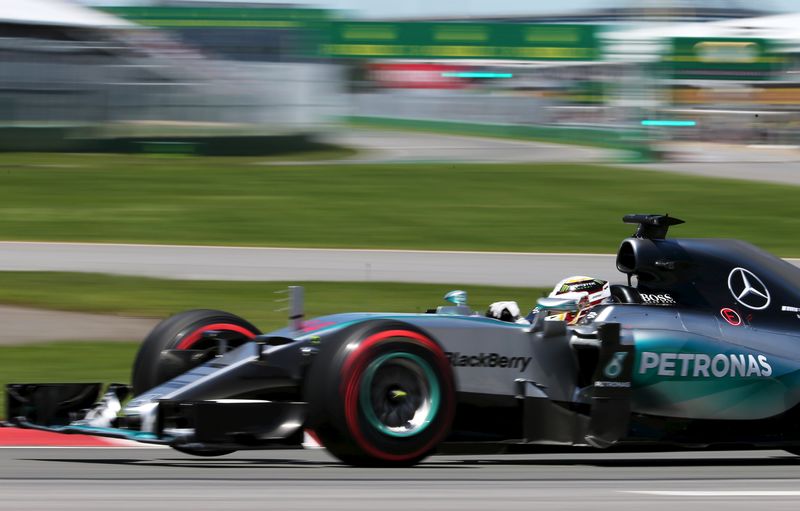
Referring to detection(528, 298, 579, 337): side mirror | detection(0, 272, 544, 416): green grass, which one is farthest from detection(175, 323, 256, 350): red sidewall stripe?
detection(0, 272, 544, 416): green grass

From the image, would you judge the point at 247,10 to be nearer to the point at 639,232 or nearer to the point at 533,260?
the point at 533,260

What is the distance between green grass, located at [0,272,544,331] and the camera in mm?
14320

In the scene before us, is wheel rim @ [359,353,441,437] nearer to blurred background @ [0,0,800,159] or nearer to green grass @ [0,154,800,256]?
green grass @ [0,154,800,256]

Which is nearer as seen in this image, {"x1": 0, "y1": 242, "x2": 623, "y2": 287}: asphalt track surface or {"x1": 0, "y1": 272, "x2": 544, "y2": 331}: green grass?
{"x1": 0, "y1": 272, "x2": 544, "y2": 331}: green grass

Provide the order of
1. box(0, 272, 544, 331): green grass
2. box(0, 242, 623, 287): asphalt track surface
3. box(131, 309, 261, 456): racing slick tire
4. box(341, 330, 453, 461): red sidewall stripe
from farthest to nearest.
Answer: box(0, 242, 623, 287): asphalt track surface, box(0, 272, 544, 331): green grass, box(131, 309, 261, 456): racing slick tire, box(341, 330, 453, 461): red sidewall stripe

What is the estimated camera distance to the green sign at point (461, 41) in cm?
3519

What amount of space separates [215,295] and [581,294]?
26.9 ft

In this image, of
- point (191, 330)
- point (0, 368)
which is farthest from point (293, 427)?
point (0, 368)

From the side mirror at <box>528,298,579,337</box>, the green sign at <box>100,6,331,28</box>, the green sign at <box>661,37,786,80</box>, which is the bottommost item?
the side mirror at <box>528,298,579,337</box>

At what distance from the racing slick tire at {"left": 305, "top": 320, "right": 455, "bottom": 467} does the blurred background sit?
25.7 metres

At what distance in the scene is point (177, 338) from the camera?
7.33 m

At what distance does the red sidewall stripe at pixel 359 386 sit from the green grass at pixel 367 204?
1380cm

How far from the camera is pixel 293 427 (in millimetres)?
6180
